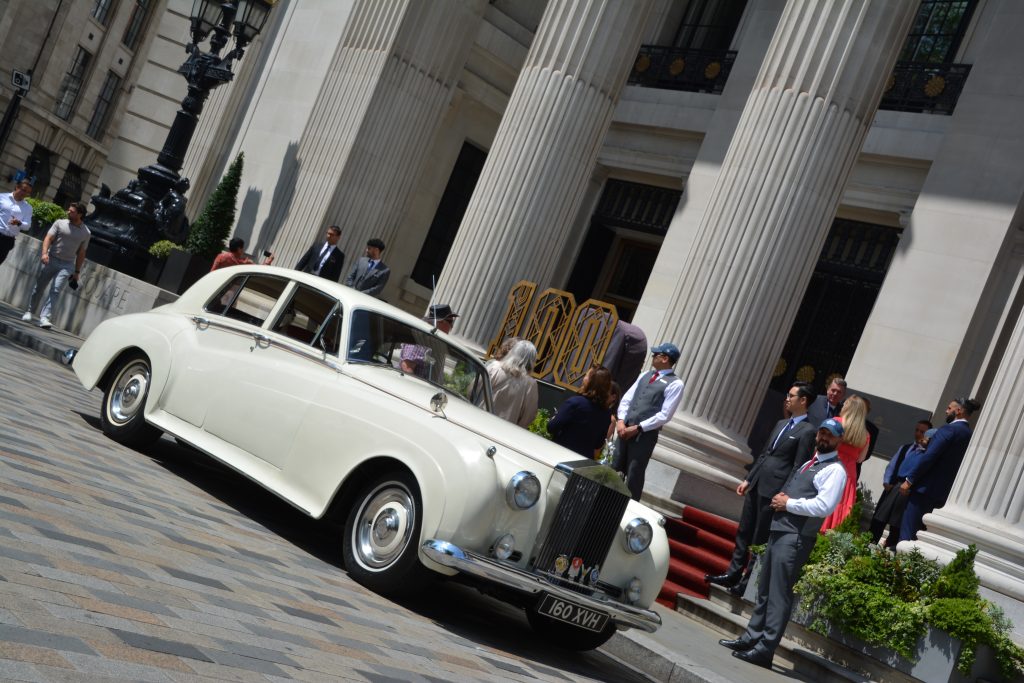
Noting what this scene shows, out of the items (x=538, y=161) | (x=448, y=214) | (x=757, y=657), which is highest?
(x=538, y=161)

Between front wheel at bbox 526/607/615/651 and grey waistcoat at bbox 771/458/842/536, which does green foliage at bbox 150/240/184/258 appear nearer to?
grey waistcoat at bbox 771/458/842/536

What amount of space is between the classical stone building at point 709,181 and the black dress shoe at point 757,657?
1.68 meters

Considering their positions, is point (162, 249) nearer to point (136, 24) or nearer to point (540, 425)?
point (540, 425)

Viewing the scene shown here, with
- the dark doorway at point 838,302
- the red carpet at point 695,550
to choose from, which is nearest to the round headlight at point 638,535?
the red carpet at point 695,550

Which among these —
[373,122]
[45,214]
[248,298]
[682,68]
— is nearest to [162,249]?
[373,122]

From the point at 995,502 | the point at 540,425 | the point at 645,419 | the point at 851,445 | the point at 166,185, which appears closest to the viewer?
the point at 995,502

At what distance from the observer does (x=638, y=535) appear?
21.6 feet

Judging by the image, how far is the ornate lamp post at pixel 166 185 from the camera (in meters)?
15.6

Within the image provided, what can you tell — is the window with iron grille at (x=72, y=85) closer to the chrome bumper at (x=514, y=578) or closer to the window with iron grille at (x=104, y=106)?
the window with iron grille at (x=104, y=106)

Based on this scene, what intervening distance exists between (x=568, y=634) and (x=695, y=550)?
3703 millimetres

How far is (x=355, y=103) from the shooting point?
55.5 ft

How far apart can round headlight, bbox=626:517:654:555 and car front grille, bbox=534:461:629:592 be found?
0.11 metres

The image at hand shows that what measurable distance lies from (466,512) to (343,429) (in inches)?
45.2

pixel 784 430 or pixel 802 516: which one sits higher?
pixel 784 430
